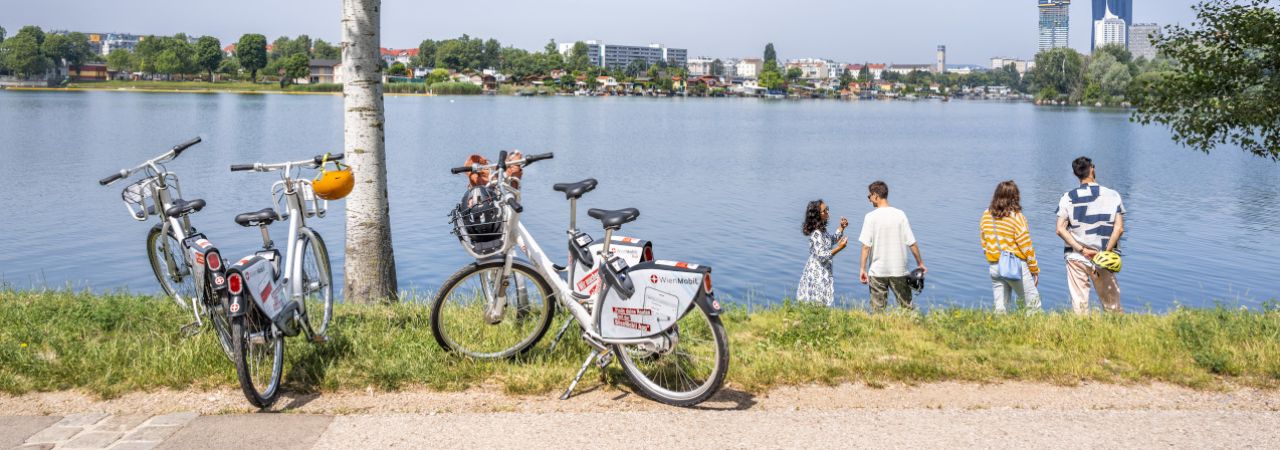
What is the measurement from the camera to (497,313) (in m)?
6.57

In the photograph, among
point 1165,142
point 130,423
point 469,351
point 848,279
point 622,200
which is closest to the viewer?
point 130,423

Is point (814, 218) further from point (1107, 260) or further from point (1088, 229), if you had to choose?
point (1107, 260)

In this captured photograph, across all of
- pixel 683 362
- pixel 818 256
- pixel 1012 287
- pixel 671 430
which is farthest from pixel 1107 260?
pixel 671 430

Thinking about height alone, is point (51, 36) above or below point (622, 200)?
above

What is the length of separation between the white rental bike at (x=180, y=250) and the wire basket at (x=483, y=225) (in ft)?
4.44

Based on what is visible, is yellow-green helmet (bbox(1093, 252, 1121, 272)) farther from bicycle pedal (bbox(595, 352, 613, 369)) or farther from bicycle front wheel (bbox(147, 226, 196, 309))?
bicycle front wheel (bbox(147, 226, 196, 309))

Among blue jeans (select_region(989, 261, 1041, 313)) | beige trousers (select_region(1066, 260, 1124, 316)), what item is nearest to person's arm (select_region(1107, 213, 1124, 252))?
beige trousers (select_region(1066, 260, 1124, 316))

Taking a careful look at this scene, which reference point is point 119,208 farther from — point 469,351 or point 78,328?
point 469,351

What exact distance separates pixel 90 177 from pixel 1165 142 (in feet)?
175

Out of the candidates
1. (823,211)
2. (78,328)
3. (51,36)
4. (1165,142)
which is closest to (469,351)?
(78,328)

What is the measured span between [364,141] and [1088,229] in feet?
21.7

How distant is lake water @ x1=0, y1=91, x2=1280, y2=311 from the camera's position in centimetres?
1886

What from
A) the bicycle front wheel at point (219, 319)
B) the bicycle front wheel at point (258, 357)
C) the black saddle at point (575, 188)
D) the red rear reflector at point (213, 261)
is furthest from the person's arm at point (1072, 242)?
the red rear reflector at point (213, 261)

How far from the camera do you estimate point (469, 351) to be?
651cm
